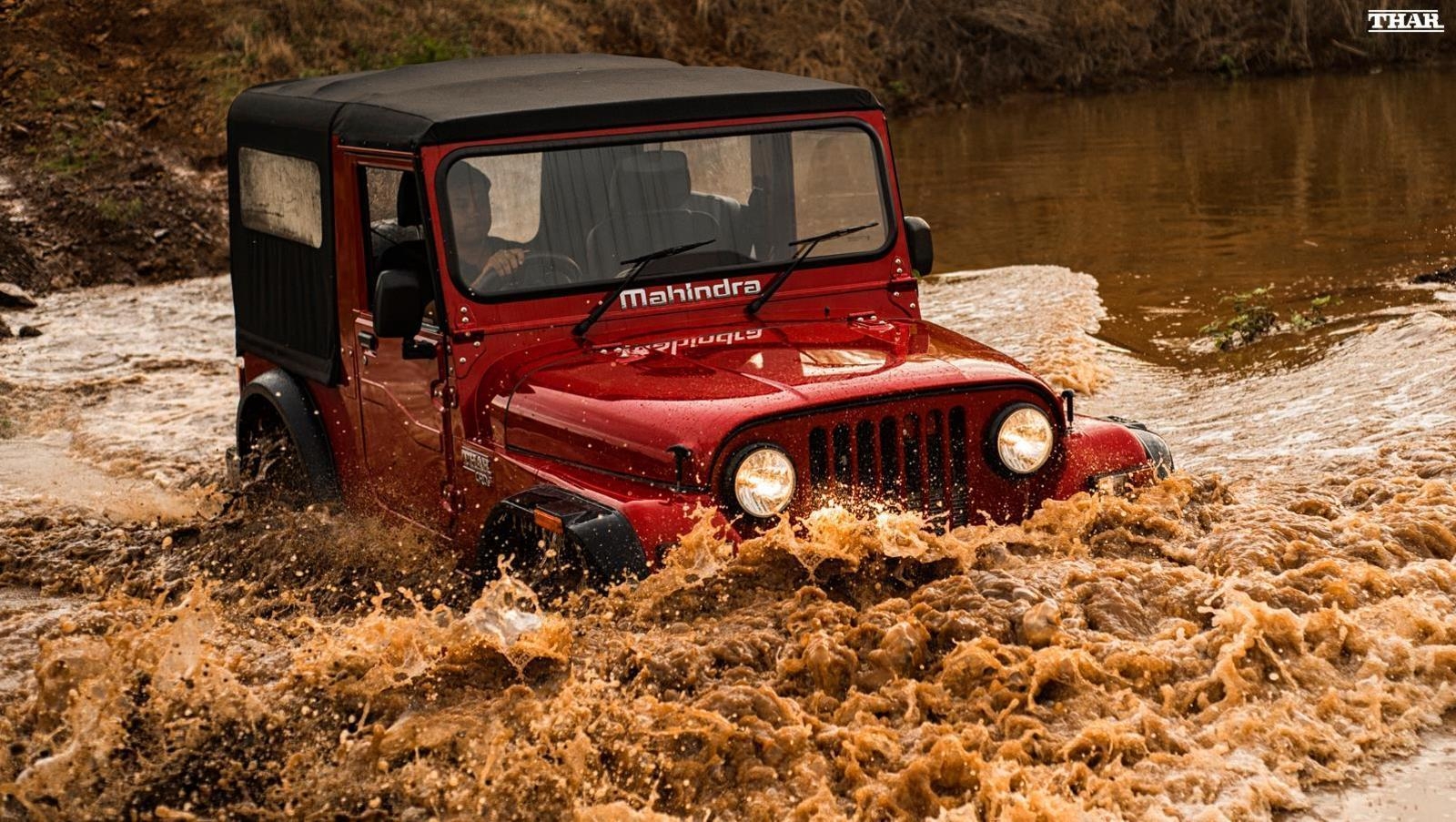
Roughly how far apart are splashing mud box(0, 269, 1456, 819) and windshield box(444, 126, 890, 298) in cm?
111

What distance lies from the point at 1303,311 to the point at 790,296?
721cm

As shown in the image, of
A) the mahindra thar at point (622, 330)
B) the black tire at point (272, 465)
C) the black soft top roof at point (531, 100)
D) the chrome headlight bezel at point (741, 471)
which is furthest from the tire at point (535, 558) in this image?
the black tire at point (272, 465)

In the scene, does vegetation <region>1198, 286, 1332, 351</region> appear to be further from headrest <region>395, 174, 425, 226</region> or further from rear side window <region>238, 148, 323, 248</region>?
headrest <region>395, 174, 425, 226</region>

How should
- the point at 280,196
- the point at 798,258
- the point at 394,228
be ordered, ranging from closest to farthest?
the point at 798,258, the point at 394,228, the point at 280,196

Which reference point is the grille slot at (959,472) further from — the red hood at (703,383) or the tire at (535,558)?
the tire at (535,558)

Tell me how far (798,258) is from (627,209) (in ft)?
2.17

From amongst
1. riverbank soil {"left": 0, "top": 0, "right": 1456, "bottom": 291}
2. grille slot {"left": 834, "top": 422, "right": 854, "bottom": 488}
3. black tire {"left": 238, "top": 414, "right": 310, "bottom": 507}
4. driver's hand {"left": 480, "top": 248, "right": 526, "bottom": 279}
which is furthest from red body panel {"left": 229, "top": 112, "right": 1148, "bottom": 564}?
riverbank soil {"left": 0, "top": 0, "right": 1456, "bottom": 291}

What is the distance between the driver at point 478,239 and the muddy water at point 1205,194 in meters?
6.42

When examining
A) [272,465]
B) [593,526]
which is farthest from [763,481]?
[272,465]

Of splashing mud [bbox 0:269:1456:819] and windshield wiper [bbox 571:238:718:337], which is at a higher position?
windshield wiper [bbox 571:238:718:337]

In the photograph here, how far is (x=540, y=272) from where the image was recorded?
5703 mm

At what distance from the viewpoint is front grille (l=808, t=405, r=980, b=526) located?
16.6ft

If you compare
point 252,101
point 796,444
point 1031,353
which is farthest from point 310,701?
point 1031,353

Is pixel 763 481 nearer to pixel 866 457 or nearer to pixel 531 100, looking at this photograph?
pixel 866 457
